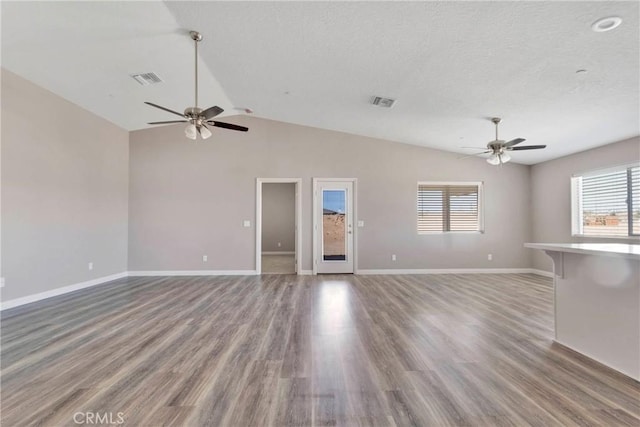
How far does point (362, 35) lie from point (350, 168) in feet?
11.9

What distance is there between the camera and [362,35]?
2.82 meters

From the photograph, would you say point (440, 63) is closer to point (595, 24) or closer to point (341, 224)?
point (595, 24)

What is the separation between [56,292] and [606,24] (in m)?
7.49

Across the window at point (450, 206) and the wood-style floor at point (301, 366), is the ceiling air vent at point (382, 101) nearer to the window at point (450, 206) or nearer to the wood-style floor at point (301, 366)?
the window at point (450, 206)

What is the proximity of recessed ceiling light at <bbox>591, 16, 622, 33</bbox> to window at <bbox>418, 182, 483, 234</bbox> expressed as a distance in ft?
13.9

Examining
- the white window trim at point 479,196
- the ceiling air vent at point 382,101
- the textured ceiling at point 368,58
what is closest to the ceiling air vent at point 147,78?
the textured ceiling at point 368,58

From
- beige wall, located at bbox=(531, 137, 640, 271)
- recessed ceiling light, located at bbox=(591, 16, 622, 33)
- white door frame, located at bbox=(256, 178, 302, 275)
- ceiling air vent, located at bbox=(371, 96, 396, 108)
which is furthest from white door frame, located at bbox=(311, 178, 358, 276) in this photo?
recessed ceiling light, located at bbox=(591, 16, 622, 33)

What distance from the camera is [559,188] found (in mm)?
5887

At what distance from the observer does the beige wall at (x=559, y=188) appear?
4.83 m

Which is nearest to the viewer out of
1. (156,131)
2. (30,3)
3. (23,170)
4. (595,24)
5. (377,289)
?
(595,24)

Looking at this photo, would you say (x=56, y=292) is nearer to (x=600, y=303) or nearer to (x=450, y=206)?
(x=600, y=303)

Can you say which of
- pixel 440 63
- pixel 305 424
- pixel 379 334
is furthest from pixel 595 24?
pixel 305 424

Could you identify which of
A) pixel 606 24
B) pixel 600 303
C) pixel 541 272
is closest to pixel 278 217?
pixel 541 272

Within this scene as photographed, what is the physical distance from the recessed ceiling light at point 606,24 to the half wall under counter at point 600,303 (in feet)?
6.06
